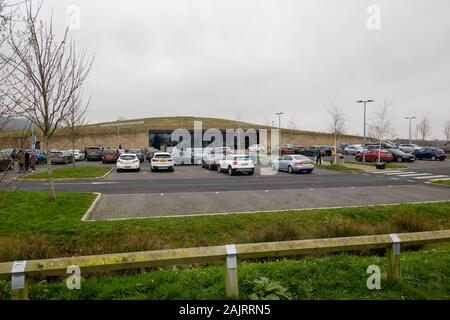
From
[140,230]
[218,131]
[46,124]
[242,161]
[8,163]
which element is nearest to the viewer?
[8,163]

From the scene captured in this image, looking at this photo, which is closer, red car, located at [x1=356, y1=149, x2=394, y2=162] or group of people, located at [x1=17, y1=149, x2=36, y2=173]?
group of people, located at [x1=17, y1=149, x2=36, y2=173]

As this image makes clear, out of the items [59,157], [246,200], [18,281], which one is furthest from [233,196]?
[59,157]

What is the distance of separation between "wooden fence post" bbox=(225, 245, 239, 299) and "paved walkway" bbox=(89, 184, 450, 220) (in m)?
7.44

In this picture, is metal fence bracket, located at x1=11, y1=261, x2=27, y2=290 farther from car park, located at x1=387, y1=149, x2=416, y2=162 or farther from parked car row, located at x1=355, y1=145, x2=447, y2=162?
car park, located at x1=387, y1=149, x2=416, y2=162

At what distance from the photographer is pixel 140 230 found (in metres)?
9.41

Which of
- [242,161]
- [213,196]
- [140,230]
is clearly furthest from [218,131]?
[140,230]

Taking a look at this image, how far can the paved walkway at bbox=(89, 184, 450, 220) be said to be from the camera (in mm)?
11849

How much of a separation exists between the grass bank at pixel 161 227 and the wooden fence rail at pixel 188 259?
3.92 m

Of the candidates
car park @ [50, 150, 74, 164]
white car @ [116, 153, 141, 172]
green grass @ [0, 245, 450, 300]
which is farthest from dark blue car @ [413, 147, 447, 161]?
car park @ [50, 150, 74, 164]

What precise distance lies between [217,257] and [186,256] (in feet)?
1.20

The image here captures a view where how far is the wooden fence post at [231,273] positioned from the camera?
399 centimetres

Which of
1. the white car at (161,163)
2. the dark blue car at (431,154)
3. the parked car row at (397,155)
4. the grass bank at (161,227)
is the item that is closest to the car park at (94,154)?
the white car at (161,163)

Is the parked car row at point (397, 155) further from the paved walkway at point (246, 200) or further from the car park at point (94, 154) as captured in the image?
the car park at point (94, 154)
